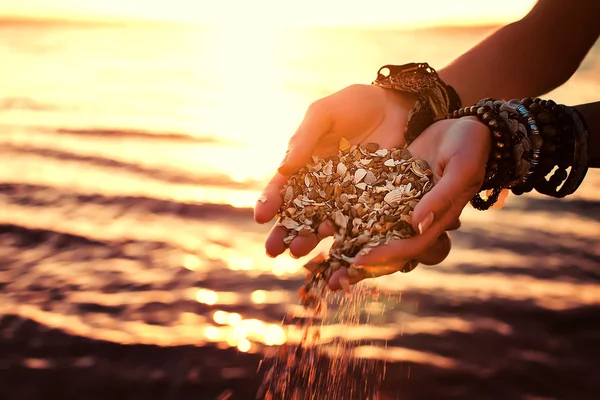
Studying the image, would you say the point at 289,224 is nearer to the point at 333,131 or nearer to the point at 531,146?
the point at 333,131

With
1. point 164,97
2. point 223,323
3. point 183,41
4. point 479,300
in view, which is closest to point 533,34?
point 479,300

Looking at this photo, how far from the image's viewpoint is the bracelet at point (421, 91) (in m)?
2.49

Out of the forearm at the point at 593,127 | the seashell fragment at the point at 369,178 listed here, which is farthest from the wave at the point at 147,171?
the forearm at the point at 593,127

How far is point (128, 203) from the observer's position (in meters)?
4.19

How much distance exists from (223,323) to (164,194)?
1.53m

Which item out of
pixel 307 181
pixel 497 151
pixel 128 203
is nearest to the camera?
pixel 497 151

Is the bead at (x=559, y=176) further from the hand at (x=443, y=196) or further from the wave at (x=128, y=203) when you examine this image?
the wave at (x=128, y=203)

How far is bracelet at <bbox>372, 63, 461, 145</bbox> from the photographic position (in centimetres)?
249

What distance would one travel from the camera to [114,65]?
8797mm

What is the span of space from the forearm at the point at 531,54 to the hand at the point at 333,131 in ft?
1.12

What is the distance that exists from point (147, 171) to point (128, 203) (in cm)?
62

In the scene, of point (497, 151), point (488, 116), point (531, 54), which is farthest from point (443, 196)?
point (531, 54)

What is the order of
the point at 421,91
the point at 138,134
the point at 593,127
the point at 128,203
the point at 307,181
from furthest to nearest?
the point at 138,134 < the point at 128,203 < the point at 421,91 < the point at 307,181 < the point at 593,127

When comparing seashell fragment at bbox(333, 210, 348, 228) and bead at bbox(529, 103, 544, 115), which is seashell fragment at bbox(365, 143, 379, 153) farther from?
bead at bbox(529, 103, 544, 115)
